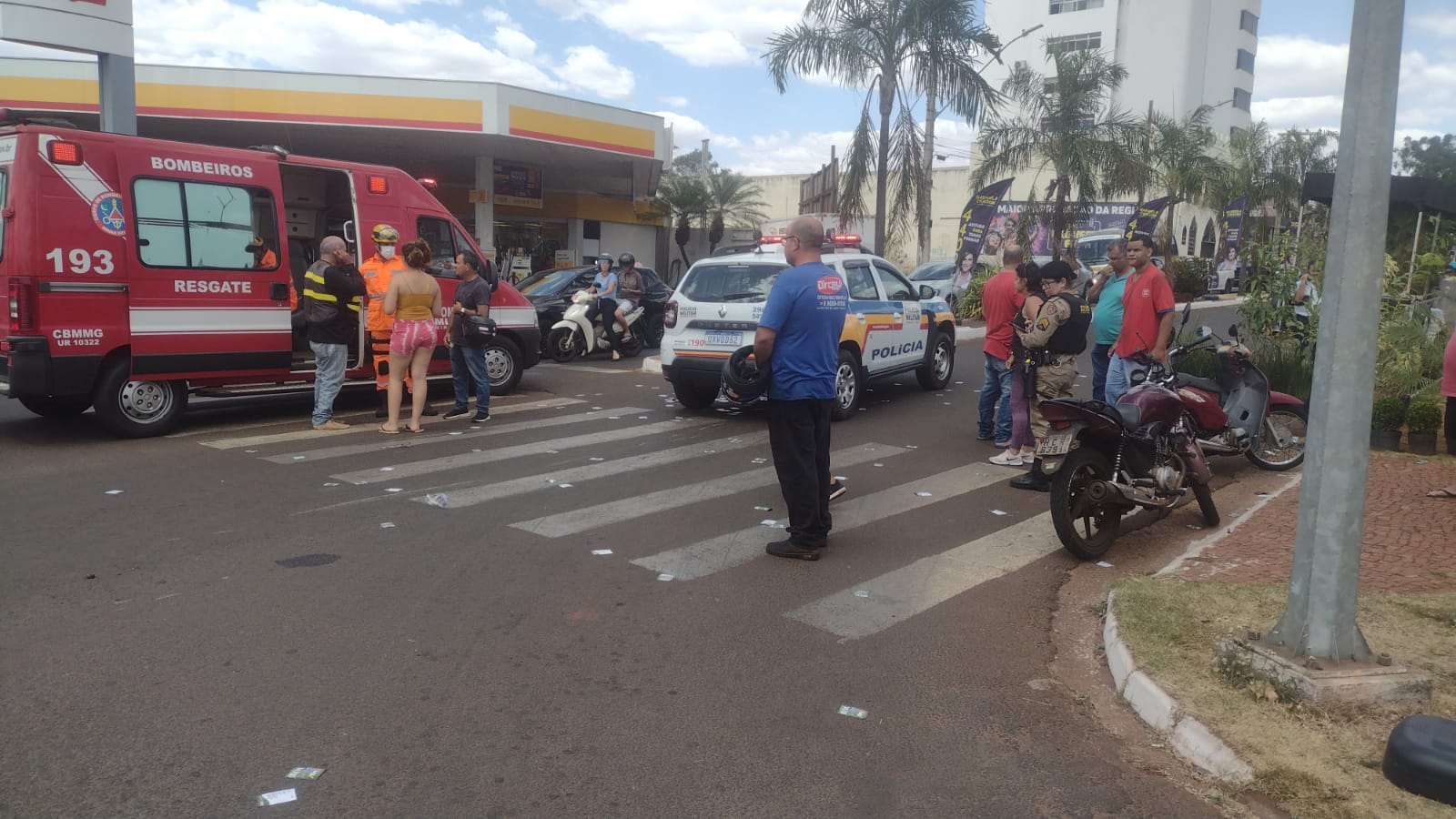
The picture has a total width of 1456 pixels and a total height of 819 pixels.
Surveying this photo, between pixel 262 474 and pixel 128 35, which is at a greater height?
pixel 128 35

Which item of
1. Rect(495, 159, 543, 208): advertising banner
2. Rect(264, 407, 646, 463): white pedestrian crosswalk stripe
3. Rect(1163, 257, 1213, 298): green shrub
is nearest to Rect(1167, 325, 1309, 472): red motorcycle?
Rect(264, 407, 646, 463): white pedestrian crosswalk stripe

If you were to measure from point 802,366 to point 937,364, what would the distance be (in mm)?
7977

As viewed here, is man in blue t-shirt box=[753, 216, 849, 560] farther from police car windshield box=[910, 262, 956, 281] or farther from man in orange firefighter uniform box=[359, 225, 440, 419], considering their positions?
police car windshield box=[910, 262, 956, 281]

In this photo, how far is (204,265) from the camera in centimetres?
945

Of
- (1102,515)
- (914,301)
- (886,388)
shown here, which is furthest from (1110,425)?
(886,388)

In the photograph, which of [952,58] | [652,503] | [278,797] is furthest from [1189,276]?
[278,797]

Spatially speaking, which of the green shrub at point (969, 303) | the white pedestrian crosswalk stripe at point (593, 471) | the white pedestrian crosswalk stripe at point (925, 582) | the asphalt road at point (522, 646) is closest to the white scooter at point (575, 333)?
the white pedestrian crosswalk stripe at point (593, 471)

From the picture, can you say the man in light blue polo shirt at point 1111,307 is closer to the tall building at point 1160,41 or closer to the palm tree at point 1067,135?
the palm tree at point 1067,135

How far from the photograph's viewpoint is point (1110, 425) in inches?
Result: 254

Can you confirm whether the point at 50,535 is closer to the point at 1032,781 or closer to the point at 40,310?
the point at 40,310

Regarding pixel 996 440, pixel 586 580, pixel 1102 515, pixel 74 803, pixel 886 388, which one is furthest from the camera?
pixel 886 388

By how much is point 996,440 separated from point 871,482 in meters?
2.09

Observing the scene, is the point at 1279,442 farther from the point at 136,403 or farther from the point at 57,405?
the point at 57,405

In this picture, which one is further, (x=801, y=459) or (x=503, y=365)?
(x=503, y=365)
